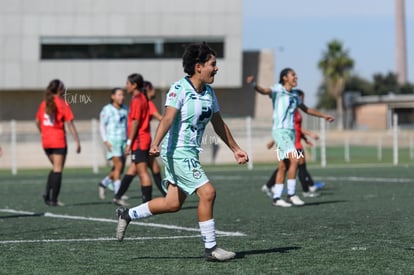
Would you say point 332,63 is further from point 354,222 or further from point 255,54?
point 354,222

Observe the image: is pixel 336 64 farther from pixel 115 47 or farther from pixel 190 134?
pixel 190 134

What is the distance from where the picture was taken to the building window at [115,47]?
206 feet

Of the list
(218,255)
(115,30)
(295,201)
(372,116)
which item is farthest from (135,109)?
(372,116)

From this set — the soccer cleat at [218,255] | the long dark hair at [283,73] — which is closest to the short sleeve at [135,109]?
the long dark hair at [283,73]

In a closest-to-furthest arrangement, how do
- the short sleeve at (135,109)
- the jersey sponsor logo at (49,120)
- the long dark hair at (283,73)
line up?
the short sleeve at (135,109) < the long dark hair at (283,73) < the jersey sponsor logo at (49,120)

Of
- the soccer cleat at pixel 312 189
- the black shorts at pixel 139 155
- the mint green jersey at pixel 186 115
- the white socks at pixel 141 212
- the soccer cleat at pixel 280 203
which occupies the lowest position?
the soccer cleat at pixel 280 203

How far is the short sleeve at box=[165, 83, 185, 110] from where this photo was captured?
8.62 metres

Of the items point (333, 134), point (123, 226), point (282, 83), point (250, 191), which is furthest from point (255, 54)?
point (123, 226)

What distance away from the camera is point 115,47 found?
208 feet

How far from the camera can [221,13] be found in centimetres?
6253

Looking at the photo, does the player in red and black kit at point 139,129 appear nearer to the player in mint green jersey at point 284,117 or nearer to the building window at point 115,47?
the player in mint green jersey at point 284,117

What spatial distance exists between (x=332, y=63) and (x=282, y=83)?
92071 millimetres

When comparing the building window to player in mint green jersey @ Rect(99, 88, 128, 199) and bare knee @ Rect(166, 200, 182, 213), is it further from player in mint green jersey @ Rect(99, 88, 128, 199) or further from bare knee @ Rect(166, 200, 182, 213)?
bare knee @ Rect(166, 200, 182, 213)

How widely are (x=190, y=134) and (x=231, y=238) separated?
1.93m
